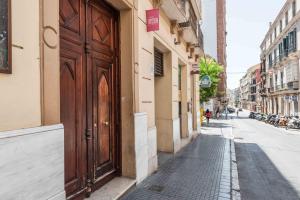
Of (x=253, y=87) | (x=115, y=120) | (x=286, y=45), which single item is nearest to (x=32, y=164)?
(x=115, y=120)

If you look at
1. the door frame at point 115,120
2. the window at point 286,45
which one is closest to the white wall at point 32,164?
the door frame at point 115,120

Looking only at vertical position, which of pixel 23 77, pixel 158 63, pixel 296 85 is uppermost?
pixel 296 85

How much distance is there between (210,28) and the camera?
56188 millimetres

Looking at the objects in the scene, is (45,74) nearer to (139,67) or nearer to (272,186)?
(139,67)

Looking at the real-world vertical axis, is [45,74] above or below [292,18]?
below

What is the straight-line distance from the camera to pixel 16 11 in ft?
8.68

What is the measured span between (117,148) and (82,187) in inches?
55.6

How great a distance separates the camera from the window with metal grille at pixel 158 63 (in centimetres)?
874

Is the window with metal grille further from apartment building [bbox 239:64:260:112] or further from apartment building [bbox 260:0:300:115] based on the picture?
apartment building [bbox 239:64:260:112]

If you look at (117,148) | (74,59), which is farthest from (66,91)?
(117,148)

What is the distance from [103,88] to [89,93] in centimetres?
62

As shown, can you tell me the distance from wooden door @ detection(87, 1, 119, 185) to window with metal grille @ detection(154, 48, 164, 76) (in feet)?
10.3

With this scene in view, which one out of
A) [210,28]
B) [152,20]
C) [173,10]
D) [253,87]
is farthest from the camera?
[253,87]

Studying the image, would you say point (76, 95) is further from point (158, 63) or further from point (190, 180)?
point (158, 63)
